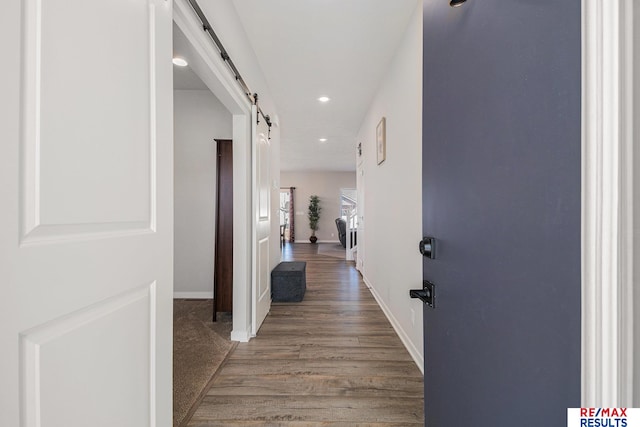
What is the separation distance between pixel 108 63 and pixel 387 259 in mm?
2719

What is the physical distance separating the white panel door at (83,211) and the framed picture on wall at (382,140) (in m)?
2.35

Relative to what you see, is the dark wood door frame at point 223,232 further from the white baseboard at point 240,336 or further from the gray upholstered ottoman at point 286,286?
the gray upholstered ottoman at point 286,286

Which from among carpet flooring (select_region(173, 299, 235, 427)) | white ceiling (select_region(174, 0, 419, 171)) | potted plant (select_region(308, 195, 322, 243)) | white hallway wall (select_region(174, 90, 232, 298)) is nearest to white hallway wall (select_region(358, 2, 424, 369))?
white ceiling (select_region(174, 0, 419, 171))

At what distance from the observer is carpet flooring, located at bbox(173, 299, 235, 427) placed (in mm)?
1643

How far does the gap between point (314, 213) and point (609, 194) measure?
9.80 m

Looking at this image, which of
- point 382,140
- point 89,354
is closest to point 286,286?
point 382,140

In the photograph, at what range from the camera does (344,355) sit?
2.13 metres

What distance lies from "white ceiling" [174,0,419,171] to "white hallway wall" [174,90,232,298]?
0.36m

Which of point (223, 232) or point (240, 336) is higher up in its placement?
point (223, 232)

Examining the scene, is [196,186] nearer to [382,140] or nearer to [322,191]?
[382,140]

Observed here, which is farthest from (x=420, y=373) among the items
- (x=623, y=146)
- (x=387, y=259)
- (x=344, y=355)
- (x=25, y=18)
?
(x=25, y=18)

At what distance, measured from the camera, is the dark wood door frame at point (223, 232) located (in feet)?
9.10

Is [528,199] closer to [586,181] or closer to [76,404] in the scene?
[586,181]

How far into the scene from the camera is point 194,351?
2201 mm
